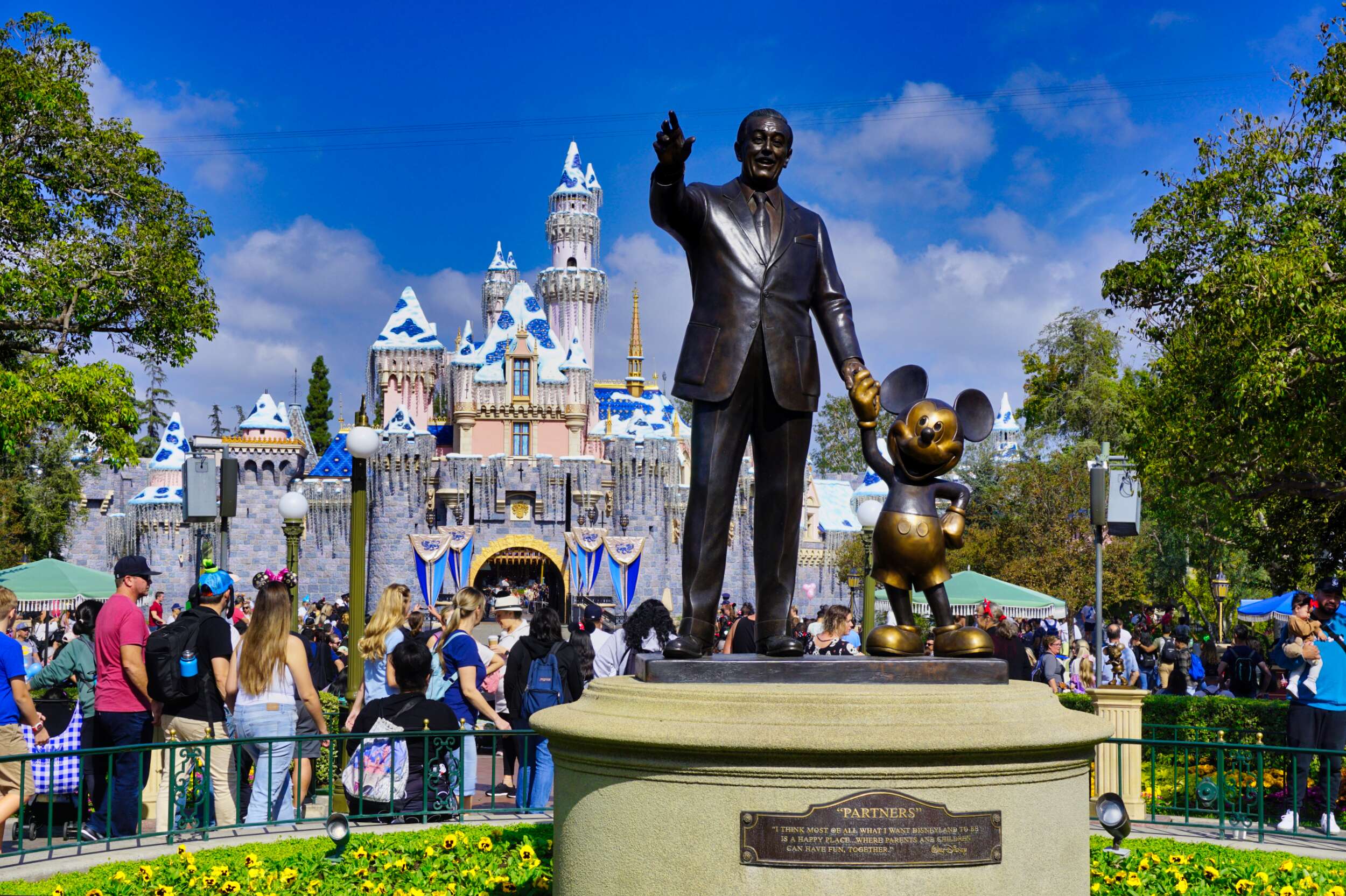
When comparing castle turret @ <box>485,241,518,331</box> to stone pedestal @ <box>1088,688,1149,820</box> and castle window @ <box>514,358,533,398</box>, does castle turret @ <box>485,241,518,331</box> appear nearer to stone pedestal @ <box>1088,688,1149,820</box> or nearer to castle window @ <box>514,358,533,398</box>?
castle window @ <box>514,358,533,398</box>

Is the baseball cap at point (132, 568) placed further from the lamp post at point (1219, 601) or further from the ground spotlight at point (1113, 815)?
the lamp post at point (1219, 601)

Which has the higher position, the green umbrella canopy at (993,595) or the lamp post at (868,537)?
the lamp post at (868,537)

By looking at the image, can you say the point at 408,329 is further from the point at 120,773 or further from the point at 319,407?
the point at 120,773

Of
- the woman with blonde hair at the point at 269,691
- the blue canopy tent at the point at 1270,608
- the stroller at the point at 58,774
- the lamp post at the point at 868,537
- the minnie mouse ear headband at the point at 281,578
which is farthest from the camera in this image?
the blue canopy tent at the point at 1270,608

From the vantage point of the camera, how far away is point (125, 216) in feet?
53.5

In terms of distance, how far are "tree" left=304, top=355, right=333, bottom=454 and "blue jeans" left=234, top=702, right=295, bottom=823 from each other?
205 ft

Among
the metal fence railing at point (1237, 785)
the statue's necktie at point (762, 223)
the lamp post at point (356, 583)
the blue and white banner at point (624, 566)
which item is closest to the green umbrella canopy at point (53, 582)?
the lamp post at point (356, 583)

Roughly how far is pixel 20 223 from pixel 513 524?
99.4 ft

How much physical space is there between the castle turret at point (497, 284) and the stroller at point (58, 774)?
53.5 m

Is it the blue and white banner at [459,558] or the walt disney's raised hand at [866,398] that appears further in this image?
the blue and white banner at [459,558]

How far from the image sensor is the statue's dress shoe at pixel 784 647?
15.3 ft

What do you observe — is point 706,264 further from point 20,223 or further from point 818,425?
point 818,425

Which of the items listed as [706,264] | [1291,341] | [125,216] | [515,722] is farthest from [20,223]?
[1291,341]

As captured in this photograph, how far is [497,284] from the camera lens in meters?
61.1
